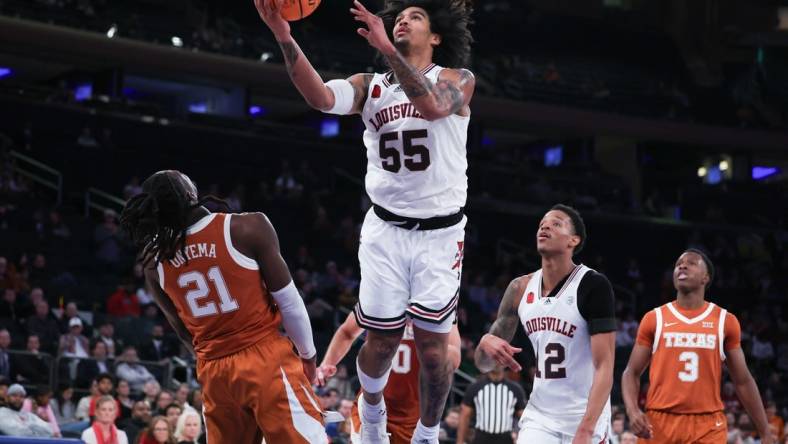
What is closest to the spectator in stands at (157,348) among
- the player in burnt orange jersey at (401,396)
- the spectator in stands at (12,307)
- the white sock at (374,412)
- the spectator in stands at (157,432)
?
the spectator in stands at (12,307)

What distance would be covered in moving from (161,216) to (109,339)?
10955mm

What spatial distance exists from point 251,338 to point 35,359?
10032 mm

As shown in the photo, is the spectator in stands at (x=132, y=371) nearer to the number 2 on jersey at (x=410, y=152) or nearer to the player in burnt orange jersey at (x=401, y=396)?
the player in burnt orange jersey at (x=401, y=396)

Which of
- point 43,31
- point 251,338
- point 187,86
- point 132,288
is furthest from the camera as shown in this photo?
point 187,86

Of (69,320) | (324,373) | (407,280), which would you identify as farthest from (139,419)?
(407,280)

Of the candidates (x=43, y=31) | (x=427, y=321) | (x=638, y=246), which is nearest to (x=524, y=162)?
(x=638, y=246)

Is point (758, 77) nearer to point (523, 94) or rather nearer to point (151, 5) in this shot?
point (523, 94)

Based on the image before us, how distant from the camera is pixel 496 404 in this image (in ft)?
44.3

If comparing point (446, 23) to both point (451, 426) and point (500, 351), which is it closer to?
point (500, 351)

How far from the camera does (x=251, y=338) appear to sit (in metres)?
6.01

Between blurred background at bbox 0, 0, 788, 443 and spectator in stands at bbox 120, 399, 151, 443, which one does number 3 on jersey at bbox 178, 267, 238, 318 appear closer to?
blurred background at bbox 0, 0, 788, 443

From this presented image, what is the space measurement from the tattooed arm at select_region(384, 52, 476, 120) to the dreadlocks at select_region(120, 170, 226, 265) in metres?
1.33

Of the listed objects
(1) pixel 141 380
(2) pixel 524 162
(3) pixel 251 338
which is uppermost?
(2) pixel 524 162

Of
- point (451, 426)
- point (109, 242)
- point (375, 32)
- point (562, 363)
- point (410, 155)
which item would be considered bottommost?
point (451, 426)
